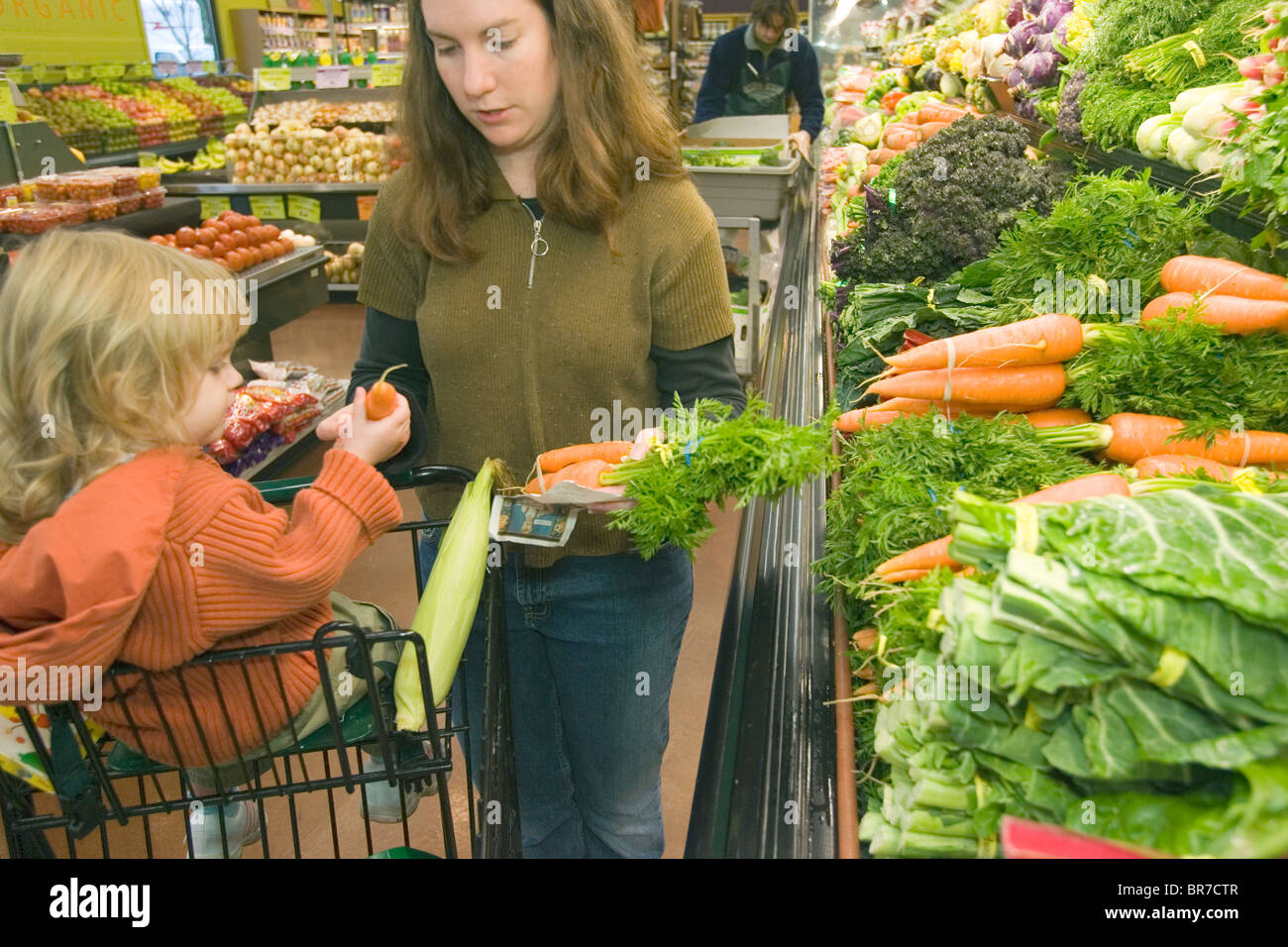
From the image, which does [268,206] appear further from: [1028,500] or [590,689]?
[1028,500]

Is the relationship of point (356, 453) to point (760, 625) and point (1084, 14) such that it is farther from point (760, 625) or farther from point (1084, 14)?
point (1084, 14)

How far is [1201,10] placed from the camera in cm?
209

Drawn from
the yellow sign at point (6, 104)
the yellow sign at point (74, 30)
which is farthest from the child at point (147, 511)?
the yellow sign at point (74, 30)

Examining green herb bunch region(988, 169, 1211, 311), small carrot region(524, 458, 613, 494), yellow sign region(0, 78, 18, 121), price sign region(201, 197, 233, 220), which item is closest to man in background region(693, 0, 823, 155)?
price sign region(201, 197, 233, 220)

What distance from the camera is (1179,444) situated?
147cm

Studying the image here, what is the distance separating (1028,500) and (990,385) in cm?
48

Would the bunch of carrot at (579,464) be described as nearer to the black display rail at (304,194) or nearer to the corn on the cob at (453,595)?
the corn on the cob at (453,595)

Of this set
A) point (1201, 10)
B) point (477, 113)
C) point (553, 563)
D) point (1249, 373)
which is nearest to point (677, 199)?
point (477, 113)

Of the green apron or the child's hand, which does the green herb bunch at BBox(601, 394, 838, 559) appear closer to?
the child's hand

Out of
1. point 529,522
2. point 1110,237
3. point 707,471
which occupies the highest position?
point 1110,237

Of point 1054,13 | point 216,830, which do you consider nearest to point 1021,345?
point 216,830

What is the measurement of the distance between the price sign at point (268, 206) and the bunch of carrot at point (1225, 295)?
6.36 meters

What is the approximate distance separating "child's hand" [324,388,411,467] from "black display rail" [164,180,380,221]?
5245mm

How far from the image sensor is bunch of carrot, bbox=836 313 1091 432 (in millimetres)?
1623
